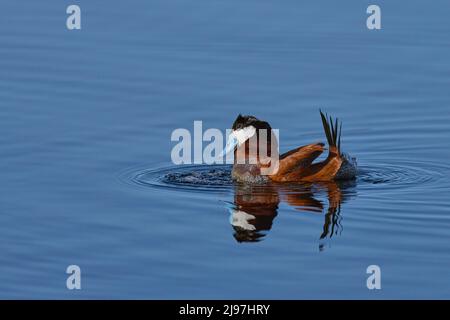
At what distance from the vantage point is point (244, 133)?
46.9ft

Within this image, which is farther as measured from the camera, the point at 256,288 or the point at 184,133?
the point at 184,133

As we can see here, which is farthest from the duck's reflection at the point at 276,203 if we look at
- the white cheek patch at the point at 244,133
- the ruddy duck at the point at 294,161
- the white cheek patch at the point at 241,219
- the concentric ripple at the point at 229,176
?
the white cheek patch at the point at 244,133

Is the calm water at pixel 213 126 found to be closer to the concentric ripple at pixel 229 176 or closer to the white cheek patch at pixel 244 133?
the concentric ripple at pixel 229 176

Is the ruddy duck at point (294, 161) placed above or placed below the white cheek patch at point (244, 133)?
below

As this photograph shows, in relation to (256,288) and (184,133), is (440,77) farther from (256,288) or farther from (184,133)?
(256,288)

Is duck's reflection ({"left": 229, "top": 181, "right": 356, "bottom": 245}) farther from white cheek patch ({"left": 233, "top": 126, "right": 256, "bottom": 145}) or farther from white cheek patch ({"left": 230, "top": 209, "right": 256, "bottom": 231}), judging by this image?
white cheek patch ({"left": 233, "top": 126, "right": 256, "bottom": 145})

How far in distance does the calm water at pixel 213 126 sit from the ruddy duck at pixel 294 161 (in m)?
0.20

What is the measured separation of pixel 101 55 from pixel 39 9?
2.47 meters

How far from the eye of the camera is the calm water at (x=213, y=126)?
35.3 feet

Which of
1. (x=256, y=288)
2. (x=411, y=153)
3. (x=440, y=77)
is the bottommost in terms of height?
(x=256, y=288)

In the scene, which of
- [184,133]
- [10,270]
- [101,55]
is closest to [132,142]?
[184,133]

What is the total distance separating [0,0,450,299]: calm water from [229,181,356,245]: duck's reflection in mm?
32

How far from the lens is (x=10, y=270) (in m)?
10.7

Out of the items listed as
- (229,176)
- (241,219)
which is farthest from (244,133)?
(241,219)
